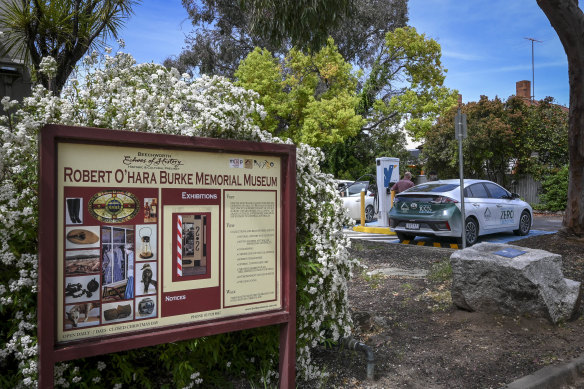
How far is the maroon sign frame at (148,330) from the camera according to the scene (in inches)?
94.1

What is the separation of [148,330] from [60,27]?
6.03m

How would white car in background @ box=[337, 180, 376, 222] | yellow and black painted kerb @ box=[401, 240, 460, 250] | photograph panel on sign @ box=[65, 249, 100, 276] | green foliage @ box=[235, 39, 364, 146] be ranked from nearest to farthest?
photograph panel on sign @ box=[65, 249, 100, 276] < yellow and black painted kerb @ box=[401, 240, 460, 250] < white car in background @ box=[337, 180, 376, 222] < green foliage @ box=[235, 39, 364, 146]

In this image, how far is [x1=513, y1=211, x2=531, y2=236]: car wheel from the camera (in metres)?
13.9

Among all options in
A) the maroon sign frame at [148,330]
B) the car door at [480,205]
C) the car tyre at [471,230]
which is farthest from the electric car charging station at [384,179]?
the maroon sign frame at [148,330]

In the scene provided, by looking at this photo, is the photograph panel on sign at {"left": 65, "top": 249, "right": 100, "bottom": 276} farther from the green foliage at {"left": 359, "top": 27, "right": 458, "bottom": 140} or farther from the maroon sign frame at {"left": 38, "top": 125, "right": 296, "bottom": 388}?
the green foliage at {"left": 359, "top": 27, "right": 458, "bottom": 140}

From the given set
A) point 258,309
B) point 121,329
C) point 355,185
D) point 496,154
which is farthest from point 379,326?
point 496,154

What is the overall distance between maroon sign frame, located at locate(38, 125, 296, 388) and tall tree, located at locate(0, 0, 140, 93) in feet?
15.9

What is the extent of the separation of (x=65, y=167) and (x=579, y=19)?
10070mm

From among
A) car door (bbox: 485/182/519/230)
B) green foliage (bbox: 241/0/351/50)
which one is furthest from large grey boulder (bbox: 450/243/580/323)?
car door (bbox: 485/182/519/230)

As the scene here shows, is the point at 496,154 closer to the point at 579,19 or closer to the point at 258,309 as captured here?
the point at 579,19

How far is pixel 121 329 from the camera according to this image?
2.63 m

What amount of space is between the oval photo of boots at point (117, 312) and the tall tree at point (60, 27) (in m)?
5.18

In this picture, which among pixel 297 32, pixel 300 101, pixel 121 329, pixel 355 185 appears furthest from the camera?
pixel 300 101

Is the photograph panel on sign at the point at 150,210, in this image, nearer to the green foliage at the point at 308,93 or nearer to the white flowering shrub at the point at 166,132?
the white flowering shrub at the point at 166,132
